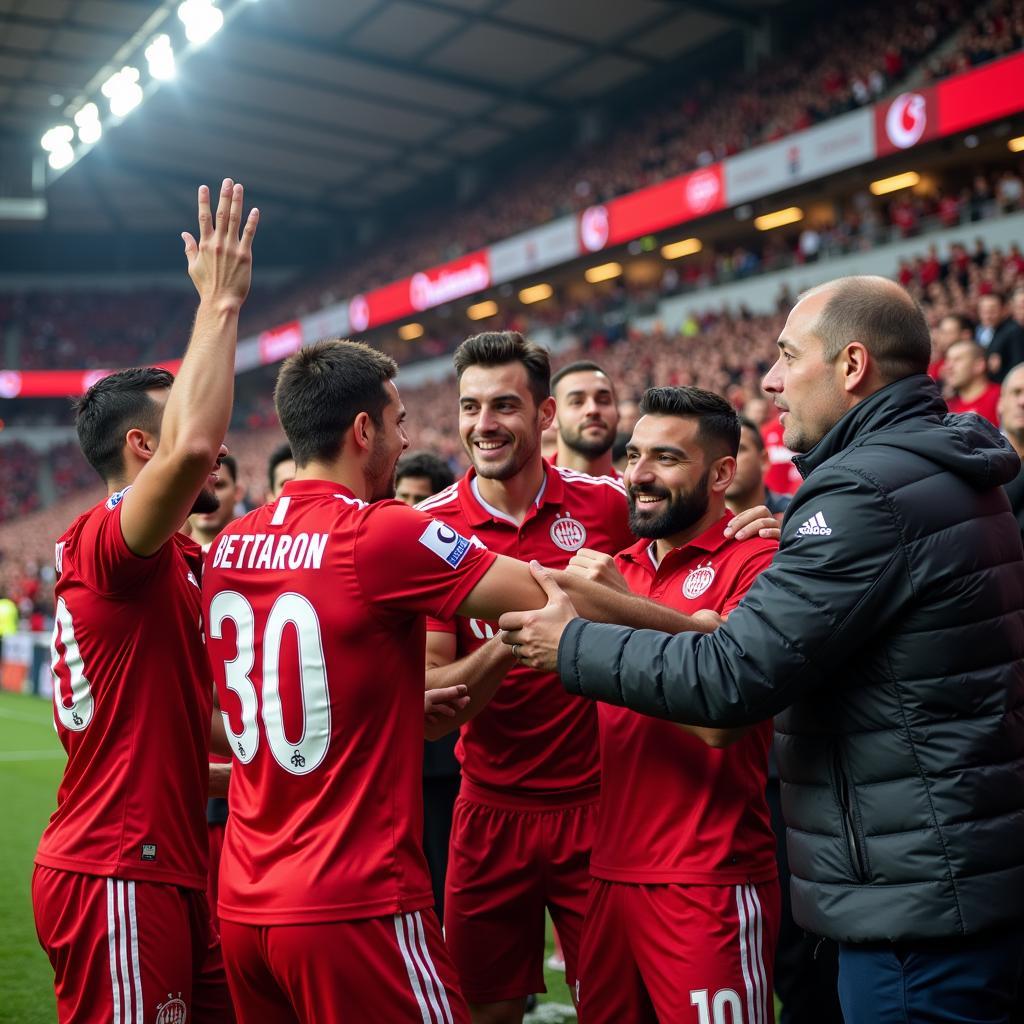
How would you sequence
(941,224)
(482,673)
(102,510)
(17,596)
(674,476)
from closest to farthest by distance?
1. (102,510)
2. (482,673)
3. (674,476)
4. (941,224)
5. (17,596)

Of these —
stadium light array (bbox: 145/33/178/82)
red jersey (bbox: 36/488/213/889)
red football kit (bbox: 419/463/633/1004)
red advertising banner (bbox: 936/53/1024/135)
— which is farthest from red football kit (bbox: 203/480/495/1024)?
stadium light array (bbox: 145/33/178/82)

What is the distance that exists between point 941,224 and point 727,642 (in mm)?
20062

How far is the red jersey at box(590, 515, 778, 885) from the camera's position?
3277 millimetres

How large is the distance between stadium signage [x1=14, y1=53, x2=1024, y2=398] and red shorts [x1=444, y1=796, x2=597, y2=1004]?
57.9 ft

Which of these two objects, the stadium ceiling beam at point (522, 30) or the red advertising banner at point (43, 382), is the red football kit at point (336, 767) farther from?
the red advertising banner at point (43, 382)

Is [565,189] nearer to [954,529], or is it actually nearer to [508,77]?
[508,77]

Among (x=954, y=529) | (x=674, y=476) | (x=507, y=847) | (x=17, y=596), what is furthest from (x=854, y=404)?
(x=17, y=596)

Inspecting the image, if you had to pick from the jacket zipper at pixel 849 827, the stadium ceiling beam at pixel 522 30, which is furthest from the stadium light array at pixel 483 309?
the jacket zipper at pixel 849 827

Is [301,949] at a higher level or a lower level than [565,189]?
lower

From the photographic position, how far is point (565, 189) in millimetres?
33781

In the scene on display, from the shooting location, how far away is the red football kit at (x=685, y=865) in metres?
3.19

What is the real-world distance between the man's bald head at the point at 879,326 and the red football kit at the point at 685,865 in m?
0.86

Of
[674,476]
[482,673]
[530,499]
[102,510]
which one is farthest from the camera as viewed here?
[530,499]

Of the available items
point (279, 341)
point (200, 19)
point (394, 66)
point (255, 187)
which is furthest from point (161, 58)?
point (255, 187)
